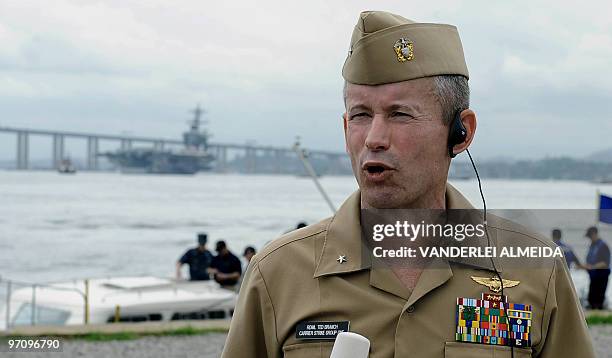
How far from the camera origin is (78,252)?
169ft

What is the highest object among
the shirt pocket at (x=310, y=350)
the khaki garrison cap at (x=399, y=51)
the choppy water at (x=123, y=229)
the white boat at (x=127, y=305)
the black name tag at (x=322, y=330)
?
the khaki garrison cap at (x=399, y=51)

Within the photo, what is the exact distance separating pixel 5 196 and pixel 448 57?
489 feet

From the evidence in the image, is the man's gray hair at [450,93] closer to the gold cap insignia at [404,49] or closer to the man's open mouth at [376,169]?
the gold cap insignia at [404,49]

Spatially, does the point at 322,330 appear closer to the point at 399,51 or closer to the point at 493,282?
the point at 493,282

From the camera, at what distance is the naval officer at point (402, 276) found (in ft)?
6.50

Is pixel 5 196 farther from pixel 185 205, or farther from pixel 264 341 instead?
pixel 264 341

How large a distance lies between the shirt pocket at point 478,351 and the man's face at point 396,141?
12.3 inches

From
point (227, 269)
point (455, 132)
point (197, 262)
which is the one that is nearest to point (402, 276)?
point (455, 132)

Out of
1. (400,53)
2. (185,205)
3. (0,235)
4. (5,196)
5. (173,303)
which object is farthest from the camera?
(5,196)

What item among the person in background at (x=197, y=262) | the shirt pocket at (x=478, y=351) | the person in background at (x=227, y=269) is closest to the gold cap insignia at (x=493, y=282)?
the shirt pocket at (x=478, y=351)

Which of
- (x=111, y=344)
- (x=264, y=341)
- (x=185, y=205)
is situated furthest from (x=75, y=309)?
(x=185, y=205)

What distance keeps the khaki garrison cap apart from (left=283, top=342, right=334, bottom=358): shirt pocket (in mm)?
561

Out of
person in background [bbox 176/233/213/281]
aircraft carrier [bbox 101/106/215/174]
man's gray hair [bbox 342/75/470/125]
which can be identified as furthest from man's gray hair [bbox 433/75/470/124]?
aircraft carrier [bbox 101/106/215/174]

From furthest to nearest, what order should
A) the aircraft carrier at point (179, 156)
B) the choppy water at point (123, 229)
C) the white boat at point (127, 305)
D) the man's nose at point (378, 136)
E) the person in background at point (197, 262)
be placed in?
the aircraft carrier at point (179, 156) → the choppy water at point (123, 229) → the person in background at point (197, 262) → the white boat at point (127, 305) → the man's nose at point (378, 136)
